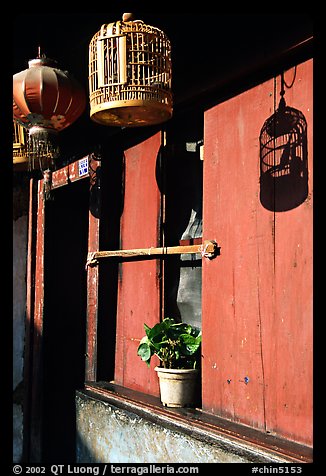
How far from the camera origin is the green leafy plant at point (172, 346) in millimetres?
4602

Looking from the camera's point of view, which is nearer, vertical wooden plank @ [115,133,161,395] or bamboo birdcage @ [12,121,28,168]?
vertical wooden plank @ [115,133,161,395]

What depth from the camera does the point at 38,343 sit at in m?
7.17

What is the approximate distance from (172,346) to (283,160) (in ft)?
5.48

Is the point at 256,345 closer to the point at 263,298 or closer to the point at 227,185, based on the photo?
the point at 263,298

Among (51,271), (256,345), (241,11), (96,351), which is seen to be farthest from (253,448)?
(51,271)

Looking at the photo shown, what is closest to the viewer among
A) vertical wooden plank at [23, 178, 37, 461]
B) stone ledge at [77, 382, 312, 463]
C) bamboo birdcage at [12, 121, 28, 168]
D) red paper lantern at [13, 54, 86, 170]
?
stone ledge at [77, 382, 312, 463]

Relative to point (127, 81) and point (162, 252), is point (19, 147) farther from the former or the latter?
point (127, 81)

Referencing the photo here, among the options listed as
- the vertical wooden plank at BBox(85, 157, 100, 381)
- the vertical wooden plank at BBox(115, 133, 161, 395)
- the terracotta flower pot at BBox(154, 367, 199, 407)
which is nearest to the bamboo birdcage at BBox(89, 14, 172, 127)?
the vertical wooden plank at BBox(115, 133, 161, 395)

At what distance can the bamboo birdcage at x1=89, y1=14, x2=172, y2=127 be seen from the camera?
4.11m

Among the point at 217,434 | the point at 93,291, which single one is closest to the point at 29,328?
the point at 93,291

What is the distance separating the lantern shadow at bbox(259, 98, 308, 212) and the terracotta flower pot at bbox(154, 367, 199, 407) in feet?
4.79

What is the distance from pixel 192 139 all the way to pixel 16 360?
4927 mm

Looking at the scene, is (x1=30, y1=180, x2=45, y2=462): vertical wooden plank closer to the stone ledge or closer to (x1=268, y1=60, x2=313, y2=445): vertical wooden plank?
the stone ledge
